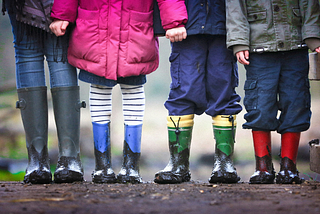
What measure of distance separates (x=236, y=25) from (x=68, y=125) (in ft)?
2.96

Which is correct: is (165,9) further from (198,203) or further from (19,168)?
(19,168)

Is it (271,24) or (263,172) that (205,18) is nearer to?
(271,24)

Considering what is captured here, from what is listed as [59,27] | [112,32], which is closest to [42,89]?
[59,27]

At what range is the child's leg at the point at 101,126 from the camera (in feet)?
5.49

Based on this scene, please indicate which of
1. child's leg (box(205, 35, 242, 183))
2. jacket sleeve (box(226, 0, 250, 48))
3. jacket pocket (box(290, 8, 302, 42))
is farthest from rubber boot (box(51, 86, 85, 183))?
jacket pocket (box(290, 8, 302, 42))

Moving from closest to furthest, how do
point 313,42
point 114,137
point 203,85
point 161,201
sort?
1. point 161,201
2. point 313,42
3. point 203,85
4. point 114,137

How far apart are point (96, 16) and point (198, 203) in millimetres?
999

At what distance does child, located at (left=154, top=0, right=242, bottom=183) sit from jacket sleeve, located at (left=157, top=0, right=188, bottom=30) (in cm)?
5

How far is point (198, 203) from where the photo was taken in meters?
1.03

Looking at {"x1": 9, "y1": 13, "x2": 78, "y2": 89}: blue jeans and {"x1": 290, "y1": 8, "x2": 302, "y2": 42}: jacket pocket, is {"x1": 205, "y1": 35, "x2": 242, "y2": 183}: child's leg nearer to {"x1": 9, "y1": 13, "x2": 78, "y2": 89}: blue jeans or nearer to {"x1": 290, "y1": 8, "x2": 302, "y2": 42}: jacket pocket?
{"x1": 290, "y1": 8, "x2": 302, "y2": 42}: jacket pocket

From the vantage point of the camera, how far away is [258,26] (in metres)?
1.61

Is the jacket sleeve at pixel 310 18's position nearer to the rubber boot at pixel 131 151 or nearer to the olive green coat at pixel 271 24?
the olive green coat at pixel 271 24

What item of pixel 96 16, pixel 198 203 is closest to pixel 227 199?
pixel 198 203

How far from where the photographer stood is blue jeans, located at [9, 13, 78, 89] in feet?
5.37
